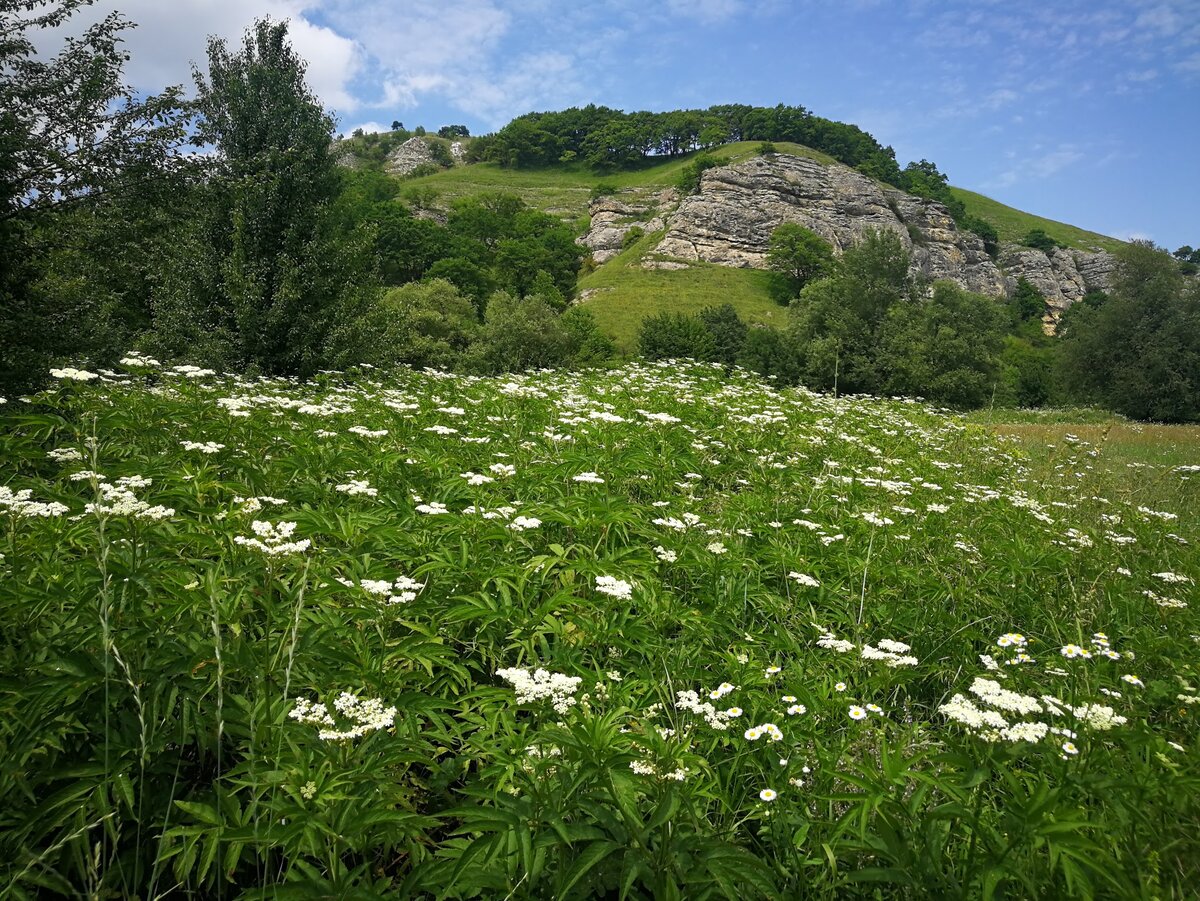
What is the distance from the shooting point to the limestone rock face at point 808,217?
87688 mm

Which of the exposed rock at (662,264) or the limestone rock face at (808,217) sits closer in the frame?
the exposed rock at (662,264)

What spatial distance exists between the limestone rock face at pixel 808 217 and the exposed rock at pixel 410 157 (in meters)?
86.9

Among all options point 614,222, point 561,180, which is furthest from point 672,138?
point 614,222

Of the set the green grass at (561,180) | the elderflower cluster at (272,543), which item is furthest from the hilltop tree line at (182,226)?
the green grass at (561,180)

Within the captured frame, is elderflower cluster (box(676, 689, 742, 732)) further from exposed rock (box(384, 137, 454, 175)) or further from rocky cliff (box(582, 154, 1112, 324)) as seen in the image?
exposed rock (box(384, 137, 454, 175))

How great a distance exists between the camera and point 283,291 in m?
15.4

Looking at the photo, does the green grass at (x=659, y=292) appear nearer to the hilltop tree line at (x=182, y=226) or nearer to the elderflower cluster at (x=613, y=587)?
the hilltop tree line at (x=182, y=226)

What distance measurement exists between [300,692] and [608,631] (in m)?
1.49

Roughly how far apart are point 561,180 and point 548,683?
504 ft

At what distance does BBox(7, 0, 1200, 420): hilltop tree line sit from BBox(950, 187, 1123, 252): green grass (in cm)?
10591

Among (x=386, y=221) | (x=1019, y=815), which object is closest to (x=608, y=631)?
(x=1019, y=815)

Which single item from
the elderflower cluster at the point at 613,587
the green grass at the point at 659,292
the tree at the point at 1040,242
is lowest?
the elderflower cluster at the point at 613,587

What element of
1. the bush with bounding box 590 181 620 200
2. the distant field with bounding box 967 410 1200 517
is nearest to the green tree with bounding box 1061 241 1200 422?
the distant field with bounding box 967 410 1200 517

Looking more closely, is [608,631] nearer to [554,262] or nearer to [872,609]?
[872,609]
